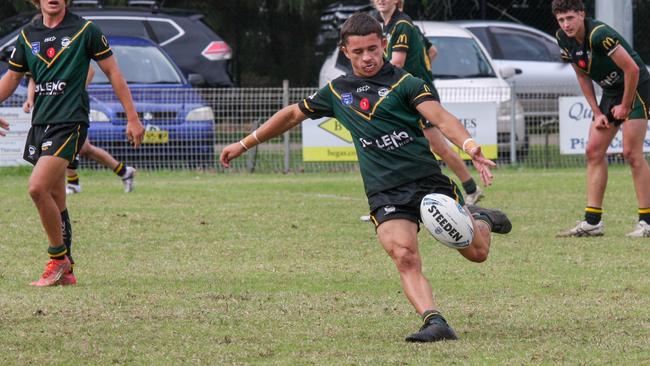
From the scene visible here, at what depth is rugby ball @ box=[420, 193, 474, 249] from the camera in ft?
20.3

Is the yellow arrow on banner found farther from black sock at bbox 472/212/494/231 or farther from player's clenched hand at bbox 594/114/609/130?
black sock at bbox 472/212/494/231

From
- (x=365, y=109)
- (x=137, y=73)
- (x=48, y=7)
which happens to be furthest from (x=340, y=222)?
(x=137, y=73)

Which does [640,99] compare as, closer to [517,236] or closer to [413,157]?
[517,236]

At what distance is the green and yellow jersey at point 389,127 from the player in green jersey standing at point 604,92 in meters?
3.78

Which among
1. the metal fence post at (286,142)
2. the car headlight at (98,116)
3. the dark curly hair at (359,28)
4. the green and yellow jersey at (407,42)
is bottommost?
the metal fence post at (286,142)

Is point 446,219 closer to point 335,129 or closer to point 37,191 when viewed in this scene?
point 37,191

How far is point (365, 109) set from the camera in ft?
21.4

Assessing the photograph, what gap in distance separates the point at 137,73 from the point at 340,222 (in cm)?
750

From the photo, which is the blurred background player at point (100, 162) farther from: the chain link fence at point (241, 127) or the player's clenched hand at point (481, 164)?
the player's clenched hand at point (481, 164)

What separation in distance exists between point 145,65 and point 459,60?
4.52 metres

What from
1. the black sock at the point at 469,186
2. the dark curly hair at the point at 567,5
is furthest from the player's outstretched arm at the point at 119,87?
the black sock at the point at 469,186

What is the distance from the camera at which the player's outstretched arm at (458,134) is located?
5.86 meters

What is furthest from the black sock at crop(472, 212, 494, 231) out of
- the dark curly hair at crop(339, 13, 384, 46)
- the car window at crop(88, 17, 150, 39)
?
the car window at crop(88, 17, 150, 39)

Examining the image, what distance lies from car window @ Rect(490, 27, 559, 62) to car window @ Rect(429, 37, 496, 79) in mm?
1981
